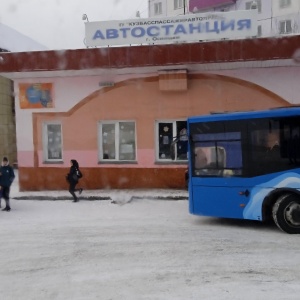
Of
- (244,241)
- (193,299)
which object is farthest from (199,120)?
(193,299)

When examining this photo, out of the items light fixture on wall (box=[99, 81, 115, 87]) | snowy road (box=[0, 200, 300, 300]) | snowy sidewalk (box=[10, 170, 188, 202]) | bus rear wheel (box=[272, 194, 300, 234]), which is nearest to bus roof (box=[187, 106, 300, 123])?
bus rear wheel (box=[272, 194, 300, 234])

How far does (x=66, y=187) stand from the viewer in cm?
1452

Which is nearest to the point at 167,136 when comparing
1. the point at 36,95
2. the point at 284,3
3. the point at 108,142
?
the point at 108,142

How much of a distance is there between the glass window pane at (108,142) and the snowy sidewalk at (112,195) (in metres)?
1.31

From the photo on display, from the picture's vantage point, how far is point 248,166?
872 centimetres

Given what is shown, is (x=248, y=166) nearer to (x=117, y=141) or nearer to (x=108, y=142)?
(x=117, y=141)

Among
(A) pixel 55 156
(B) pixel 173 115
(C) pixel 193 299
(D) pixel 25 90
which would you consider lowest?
(C) pixel 193 299

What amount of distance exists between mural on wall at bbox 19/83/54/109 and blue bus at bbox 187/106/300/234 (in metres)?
6.83

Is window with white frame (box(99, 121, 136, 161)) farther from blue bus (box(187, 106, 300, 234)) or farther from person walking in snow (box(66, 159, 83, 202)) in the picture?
blue bus (box(187, 106, 300, 234))

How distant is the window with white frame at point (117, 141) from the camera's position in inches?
568

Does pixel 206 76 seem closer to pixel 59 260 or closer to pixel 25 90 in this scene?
pixel 25 90

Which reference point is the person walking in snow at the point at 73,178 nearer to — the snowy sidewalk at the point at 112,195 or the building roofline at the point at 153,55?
the snowy sidewalk at the point at 112,195

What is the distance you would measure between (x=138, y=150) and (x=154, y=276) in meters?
8.24

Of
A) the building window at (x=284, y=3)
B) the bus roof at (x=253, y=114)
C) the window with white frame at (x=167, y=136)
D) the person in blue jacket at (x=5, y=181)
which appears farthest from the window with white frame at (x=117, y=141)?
the building window at (x=284, y=3)
